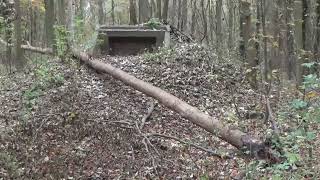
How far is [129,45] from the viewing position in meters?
15.4

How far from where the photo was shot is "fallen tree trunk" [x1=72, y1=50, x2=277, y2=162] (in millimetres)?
6484

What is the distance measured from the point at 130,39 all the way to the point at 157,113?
629 centimetres

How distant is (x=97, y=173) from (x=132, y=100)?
3548 mm

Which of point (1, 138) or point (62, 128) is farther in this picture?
point (62, 128)

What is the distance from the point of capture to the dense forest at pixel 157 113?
20.9 feet

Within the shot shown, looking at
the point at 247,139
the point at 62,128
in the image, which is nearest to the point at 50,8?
the point at 62,128

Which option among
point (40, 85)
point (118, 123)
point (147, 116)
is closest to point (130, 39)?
point (40, 85)

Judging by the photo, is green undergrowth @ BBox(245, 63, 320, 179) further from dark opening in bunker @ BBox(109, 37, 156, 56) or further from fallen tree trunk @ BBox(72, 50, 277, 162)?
dark opening in bunker @ BBox(109, 37, 156, 56)

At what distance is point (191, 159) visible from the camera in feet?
22.5

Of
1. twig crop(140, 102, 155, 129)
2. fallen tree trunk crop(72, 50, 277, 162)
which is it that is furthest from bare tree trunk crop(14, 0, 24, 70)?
twig crop(140, 102, 155, 129)

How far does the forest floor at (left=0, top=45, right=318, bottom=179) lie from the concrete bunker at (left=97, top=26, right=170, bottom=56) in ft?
7.43

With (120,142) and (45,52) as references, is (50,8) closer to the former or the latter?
(45,52)

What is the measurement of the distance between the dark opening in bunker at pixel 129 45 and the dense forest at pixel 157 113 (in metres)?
0.04

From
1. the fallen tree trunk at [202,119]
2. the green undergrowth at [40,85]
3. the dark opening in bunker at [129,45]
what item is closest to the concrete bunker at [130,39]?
the dark opening in bunker at [129,45]
